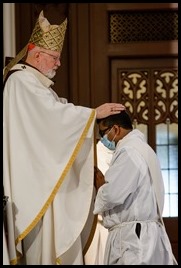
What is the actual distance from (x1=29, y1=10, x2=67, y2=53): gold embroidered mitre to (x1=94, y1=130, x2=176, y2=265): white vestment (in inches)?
24.6

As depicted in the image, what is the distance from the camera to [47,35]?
3873 millimetres

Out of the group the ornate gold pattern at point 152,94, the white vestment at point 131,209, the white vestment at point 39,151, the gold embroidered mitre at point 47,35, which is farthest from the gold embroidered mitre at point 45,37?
the ornate gold pattern at point 152,94

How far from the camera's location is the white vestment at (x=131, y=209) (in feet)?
11.8

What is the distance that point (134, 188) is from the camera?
360 cm

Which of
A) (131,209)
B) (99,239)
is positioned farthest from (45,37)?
(99,239)

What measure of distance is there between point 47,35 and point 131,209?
102cm

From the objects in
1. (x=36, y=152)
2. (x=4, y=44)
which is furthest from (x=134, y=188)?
(x=4, y=44)

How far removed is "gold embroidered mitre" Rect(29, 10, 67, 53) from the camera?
12.7 ft

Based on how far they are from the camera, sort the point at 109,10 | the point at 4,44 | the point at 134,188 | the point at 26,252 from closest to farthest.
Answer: the point at 134,188 → the point at 26,252 → the point at 4,44 → the point at 109,10

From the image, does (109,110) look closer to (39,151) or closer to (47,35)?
(39,151)

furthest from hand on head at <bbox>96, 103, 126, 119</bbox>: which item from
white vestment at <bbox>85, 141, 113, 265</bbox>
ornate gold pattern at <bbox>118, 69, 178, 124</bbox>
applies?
ornate gold pattern at <bbox>118, 69, 178, 124</bbox>

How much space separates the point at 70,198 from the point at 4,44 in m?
1.93

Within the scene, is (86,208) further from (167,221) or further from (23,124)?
(167,221)

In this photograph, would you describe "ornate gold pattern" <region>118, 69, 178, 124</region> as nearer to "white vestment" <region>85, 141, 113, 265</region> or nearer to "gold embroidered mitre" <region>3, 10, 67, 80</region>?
"white vestment" <region>85, 141, 113, 265</region>
